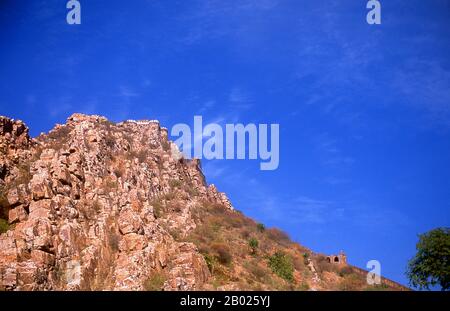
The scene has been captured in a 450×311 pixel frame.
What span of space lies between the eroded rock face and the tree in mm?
18209

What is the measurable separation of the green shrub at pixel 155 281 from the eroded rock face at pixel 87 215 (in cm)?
27

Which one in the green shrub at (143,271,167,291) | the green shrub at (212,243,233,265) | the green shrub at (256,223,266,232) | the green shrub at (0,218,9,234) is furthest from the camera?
the green shrub at (256,223,266,232)

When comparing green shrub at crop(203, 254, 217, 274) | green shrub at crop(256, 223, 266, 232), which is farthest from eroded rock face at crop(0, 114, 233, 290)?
green shrub at crop(256, 223, 266, 232)

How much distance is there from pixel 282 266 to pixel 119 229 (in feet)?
52.5

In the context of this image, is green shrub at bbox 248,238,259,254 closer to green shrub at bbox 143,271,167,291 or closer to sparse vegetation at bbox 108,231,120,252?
green shrub at bbox 143,271,167,291

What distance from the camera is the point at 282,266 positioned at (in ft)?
152

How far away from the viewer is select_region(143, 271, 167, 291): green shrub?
34.4 m

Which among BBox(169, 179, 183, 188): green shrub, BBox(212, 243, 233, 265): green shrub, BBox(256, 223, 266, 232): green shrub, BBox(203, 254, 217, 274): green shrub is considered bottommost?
BBox(203, 254, 217, 274): green shrub

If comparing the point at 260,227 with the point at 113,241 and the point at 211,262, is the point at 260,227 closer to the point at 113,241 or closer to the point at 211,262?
the point at 211,262

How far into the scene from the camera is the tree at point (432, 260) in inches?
1585

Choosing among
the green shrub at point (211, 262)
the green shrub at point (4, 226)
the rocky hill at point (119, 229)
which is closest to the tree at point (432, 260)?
the rocky hill at point (119, 229)

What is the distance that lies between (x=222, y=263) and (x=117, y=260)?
9.99 m

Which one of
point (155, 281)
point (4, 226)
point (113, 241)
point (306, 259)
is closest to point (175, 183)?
point (306, 259)

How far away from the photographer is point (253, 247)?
49062 millimetres
